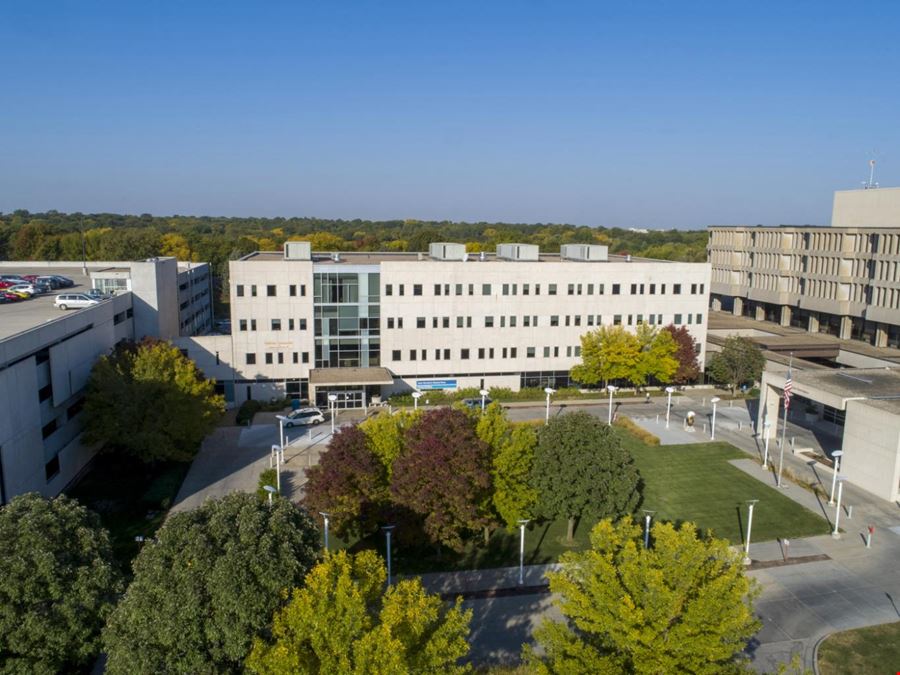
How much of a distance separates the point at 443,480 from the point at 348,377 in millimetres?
25243

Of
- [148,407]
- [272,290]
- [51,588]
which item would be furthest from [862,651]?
[272,290]

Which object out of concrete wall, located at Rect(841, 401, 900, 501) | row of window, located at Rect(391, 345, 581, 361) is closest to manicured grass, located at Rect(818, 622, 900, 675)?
concrete wall, located at Rect(841, 401, 900, 501)

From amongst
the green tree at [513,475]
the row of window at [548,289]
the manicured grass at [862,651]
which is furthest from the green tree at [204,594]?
the row of window at [548,289]

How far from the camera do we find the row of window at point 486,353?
177ft

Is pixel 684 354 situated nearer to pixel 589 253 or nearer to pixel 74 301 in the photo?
pixel 589 253

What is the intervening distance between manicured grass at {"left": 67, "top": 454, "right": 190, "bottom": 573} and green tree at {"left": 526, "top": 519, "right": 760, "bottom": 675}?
18.8 metres

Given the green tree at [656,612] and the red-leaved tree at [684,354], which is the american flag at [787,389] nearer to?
the red-leaved tree at [684,354]

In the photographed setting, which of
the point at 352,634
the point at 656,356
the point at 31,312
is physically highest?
the point at 31,312

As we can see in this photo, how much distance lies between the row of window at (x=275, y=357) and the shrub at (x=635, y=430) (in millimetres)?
23528

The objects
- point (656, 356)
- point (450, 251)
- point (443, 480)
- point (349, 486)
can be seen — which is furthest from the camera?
point (450, 251)

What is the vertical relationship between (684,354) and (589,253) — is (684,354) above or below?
below

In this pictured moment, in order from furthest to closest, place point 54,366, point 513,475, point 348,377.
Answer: point 348,377 → point 54,366 → point 513,475

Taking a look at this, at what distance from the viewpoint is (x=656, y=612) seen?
16.8m

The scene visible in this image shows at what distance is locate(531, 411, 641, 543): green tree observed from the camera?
2784 centimetres
